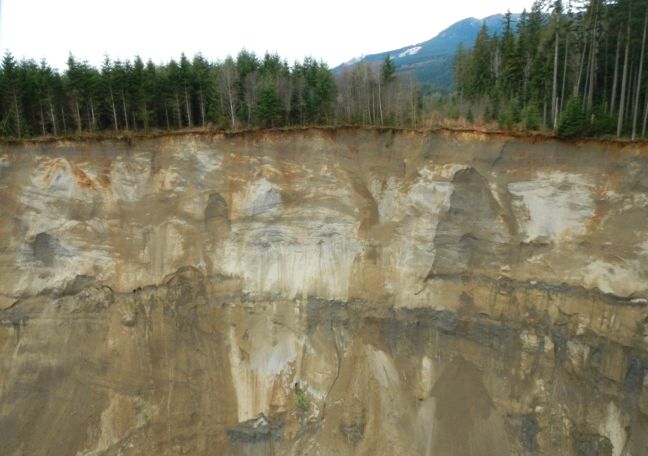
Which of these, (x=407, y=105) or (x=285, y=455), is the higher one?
(x=407, y=105)

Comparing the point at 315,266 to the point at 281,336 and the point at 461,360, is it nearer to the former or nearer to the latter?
the point at 281,336

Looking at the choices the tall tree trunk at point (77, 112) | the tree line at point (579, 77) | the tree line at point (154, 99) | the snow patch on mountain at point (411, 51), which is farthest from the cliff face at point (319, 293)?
the snow patch on mountain at point (411, 51)

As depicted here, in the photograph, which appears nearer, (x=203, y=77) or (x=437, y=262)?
(x=437, y=262)

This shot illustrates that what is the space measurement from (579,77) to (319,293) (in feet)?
43.0

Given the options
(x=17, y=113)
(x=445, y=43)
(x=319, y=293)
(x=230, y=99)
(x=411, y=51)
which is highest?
(x=445, y=43)

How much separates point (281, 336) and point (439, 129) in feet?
27.0

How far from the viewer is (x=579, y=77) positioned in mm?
17359

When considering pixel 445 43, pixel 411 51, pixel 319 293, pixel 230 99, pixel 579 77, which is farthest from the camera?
pixel 411 51

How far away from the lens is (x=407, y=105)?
22453 mm

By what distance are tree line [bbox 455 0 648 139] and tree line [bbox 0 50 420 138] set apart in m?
4.59

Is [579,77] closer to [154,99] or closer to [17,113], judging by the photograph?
[154,99]

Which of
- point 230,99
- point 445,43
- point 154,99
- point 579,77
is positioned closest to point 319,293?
point 230,99

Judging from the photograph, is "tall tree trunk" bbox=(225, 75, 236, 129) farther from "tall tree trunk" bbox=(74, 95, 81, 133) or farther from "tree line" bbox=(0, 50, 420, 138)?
"tall tree trunk" bbox=(74, 95, 81, 133)

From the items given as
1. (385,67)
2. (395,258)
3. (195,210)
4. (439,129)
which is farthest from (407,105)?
(195,210)
